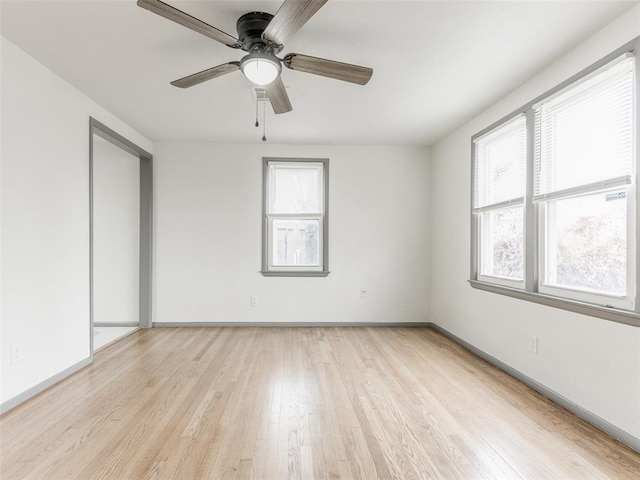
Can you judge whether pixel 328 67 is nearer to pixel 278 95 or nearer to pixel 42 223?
pixel 278 95

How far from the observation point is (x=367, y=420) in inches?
89.2


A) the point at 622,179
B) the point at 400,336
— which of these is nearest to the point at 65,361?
the point at 400,336

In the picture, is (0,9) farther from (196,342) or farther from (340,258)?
(340,258)

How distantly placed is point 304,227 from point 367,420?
3.04 m

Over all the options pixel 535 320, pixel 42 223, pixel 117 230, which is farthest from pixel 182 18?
pixel 117 230

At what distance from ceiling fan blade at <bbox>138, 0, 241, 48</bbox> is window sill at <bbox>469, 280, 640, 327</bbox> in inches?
107

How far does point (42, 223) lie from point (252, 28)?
86.5 inches

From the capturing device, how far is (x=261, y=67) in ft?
6.86

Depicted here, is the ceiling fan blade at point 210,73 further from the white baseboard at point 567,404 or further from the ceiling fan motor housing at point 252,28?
the white baseboard at point 567,404

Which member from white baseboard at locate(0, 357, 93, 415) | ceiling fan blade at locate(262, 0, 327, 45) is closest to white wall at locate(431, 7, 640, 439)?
ceiling fan blade at locate(262, 0, 327, 45)

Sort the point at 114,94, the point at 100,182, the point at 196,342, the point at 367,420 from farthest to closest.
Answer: the point at 100,182 < the point at 196,342 < the point at 114,94 < the point at 367,420

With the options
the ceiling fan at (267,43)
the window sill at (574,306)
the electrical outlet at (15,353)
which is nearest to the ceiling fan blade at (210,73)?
the ceiling fan at (267,43)

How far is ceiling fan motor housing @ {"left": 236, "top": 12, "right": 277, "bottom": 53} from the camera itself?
6.59ft

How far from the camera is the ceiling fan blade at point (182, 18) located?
5.31 ft
